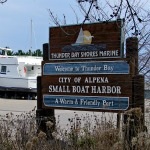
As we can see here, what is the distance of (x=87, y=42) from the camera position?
8516 millimetres

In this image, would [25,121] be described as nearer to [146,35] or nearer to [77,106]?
[77,106]

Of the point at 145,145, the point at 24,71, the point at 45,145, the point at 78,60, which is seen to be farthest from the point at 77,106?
the point at 24,71

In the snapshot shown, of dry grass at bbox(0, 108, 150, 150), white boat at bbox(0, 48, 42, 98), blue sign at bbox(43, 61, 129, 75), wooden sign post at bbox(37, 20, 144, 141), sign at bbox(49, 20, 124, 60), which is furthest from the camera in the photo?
white boat at bbox(0, 48, 42, 98)

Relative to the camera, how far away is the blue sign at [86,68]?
789 cm

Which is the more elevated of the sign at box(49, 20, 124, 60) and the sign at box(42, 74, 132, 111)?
the sign at box(49, 20, 124, 60)

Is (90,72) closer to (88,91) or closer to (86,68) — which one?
(86,68)

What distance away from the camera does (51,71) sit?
9.02 m

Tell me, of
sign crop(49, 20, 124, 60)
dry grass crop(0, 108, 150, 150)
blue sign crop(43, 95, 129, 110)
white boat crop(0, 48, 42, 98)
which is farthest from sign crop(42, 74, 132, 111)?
white boat crop(0, 48, 42, 98)

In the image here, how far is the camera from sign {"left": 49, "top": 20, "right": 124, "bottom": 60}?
8102 mm

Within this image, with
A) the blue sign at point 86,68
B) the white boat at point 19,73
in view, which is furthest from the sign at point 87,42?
the white boat at point 19,73

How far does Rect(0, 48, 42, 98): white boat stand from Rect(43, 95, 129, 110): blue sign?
25676 millimetres

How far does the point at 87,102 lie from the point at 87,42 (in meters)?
1.21

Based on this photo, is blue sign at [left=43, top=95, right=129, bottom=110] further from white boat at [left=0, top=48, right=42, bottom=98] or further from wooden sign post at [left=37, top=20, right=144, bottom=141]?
white boat at [left=0, top=48, right=42, bottom=98]

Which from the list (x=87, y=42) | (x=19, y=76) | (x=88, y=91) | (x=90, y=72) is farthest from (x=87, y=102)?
(x=19, y=76)
